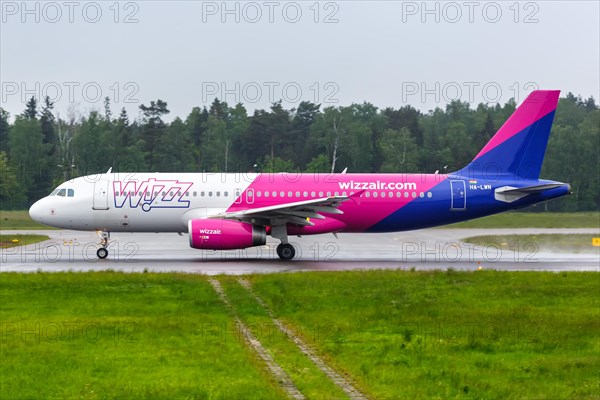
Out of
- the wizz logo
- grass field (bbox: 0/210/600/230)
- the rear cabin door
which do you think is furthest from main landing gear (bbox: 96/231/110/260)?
grass field (bbox: 0/210/600/230)

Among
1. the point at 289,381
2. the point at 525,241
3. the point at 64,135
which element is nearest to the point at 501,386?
the point at 289,381

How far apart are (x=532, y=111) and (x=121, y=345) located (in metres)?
25.0

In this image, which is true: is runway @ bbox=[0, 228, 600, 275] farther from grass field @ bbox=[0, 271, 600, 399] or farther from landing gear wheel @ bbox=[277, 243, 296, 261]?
grass field @ bbox=[0, 271, 600, 399]

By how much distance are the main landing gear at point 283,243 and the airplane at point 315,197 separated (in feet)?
0.13

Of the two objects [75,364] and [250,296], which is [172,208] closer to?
[250,296]

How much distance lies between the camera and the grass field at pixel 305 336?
44.0ft

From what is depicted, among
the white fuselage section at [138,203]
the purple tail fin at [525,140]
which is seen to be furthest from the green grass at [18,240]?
the purple tail fin at [525,140]

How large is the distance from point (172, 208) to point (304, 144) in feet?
179

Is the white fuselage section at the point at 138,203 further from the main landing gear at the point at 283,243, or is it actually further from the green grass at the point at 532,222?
the green grass at the point at 532,222

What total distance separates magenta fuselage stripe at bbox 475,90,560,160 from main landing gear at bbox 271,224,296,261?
9.95 metres

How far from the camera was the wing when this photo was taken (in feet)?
108

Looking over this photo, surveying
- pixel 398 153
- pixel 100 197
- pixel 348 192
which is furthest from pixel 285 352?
pixel 398 153

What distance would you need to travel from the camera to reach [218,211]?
3481 centimetres

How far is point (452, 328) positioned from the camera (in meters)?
18.7
